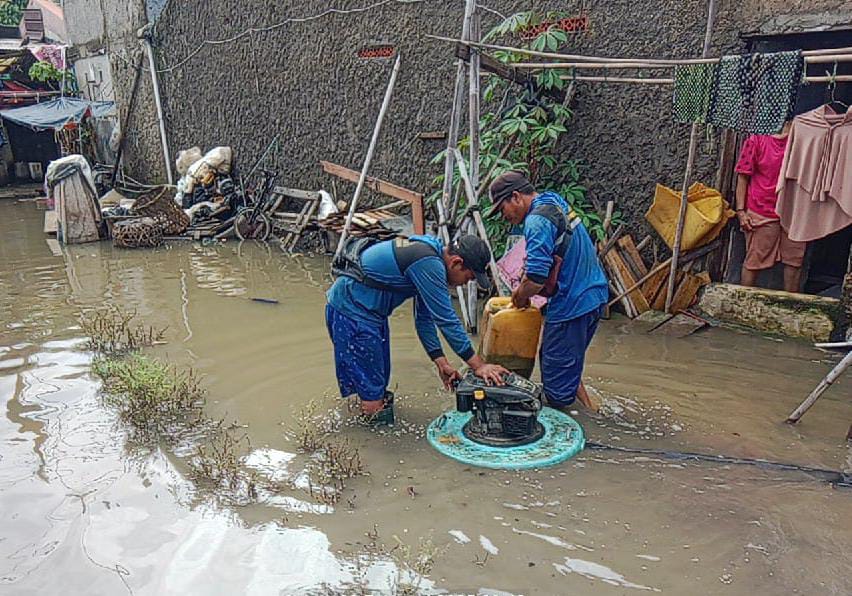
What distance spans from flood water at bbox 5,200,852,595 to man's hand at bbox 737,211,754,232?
0.94 meters

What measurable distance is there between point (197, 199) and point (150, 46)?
3.80 metres

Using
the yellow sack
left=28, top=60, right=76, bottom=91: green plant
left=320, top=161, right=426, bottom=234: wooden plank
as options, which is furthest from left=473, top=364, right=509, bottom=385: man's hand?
left=28, top=60, right=76, bottom=91: green plant

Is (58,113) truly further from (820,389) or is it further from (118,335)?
(820,389)

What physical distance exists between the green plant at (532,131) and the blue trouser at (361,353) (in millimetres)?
2397

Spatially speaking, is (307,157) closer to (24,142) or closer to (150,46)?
(150,46)

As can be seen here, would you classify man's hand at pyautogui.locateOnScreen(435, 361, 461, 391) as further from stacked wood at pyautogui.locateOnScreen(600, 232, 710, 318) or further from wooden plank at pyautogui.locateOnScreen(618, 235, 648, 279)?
wooden plank at pyautogui.locateOnScreen(618, 235, 648, 279)

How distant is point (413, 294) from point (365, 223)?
4019 millimetres

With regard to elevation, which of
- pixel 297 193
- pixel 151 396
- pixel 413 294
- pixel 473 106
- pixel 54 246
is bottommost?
pixel 54 246

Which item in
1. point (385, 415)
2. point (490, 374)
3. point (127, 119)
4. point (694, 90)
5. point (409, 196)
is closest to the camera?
point (490, 374)

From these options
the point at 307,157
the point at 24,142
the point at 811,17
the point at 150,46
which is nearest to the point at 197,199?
the point at 307,157

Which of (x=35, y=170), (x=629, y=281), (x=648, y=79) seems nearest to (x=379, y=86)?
(x=648, y=79)

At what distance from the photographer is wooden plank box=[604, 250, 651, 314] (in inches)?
244

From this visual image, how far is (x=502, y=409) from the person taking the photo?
3729mm

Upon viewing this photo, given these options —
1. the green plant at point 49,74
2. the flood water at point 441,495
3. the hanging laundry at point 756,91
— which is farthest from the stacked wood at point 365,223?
the green plant at point 49,74
